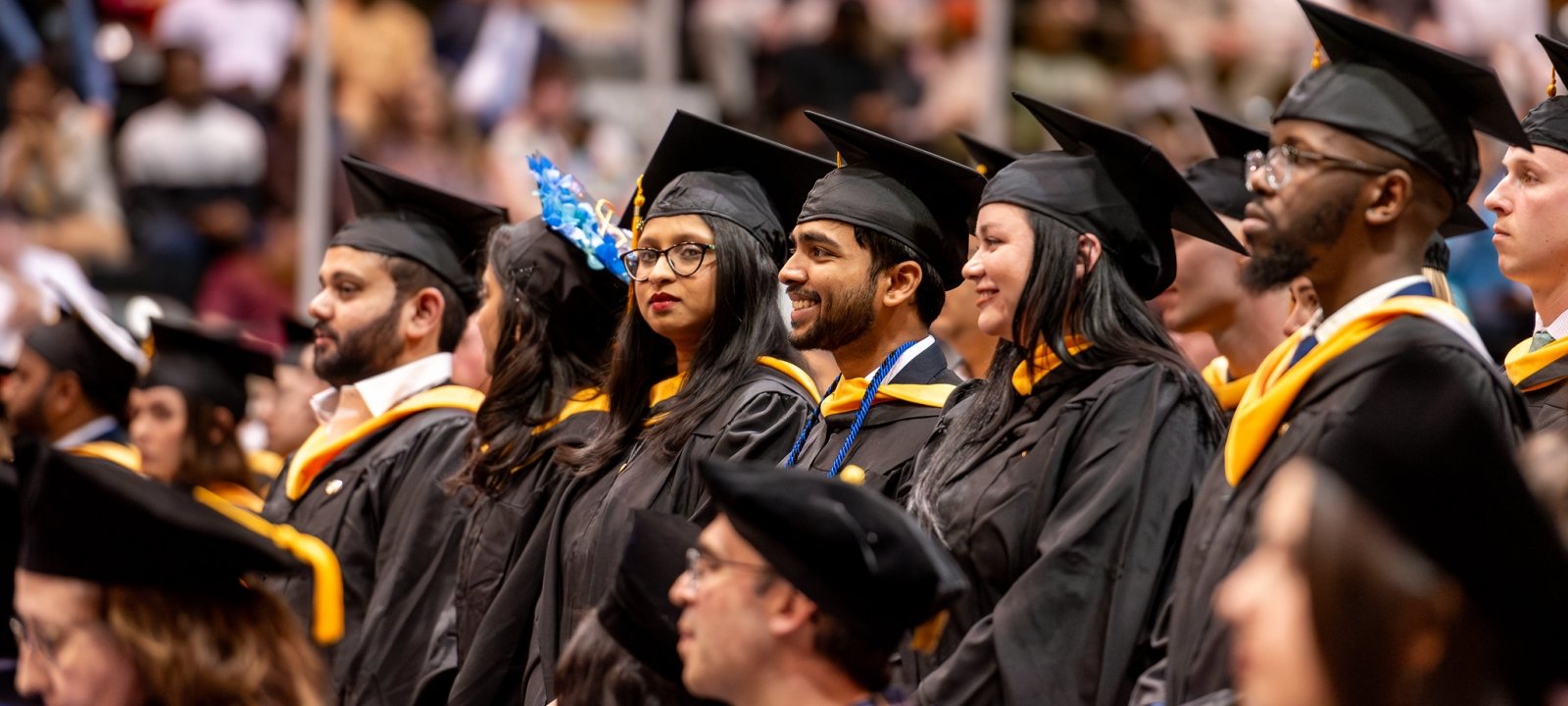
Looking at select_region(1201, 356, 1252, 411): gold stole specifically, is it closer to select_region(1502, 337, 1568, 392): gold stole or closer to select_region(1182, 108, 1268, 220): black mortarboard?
select_region(1182, 108, 1268, 220): black mortarboard

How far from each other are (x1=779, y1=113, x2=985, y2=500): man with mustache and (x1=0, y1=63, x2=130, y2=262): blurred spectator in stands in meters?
6.89

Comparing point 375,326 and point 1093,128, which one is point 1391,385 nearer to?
point 1093,128

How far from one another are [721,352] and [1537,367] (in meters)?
1.83

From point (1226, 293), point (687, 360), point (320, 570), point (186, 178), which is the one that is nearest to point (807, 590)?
point (320, 570)

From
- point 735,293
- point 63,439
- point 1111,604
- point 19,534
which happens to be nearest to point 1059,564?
point 1111,604

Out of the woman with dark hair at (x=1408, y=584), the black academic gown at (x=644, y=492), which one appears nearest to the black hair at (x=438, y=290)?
the black academic gown at (x=644, y=492)

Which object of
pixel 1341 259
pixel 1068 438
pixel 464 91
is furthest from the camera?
pixel 464 91

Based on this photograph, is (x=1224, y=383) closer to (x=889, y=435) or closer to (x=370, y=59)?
(x=889, y=435)

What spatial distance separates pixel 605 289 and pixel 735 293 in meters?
0.76

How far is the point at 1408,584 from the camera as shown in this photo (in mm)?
2084

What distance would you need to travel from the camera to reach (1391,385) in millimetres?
2877

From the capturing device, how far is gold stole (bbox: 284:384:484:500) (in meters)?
5.84

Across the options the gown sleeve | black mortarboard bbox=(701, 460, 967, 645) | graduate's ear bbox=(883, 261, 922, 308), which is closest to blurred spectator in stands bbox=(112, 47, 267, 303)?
the gown sleeve

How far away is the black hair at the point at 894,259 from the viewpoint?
4.50 meters
